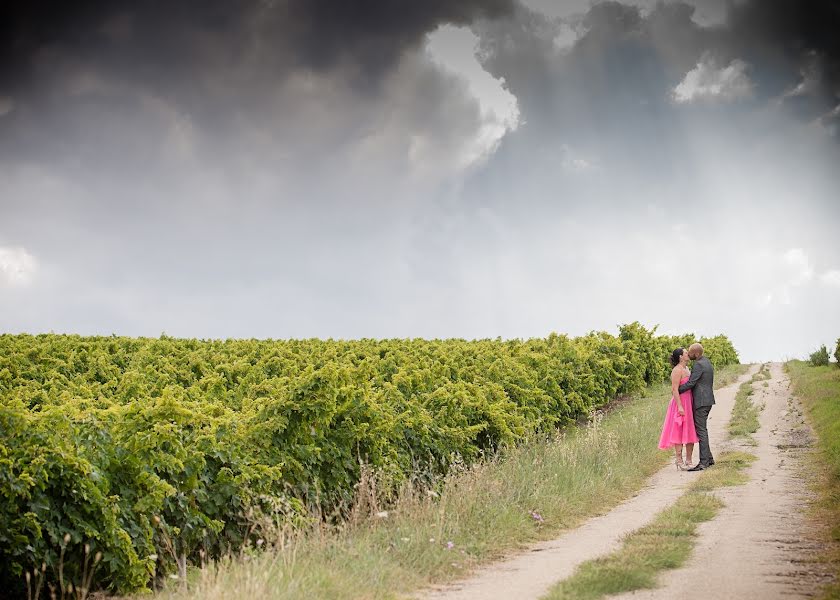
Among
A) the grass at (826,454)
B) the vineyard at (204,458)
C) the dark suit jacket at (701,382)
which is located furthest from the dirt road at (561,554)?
the vineyard at (204,458)

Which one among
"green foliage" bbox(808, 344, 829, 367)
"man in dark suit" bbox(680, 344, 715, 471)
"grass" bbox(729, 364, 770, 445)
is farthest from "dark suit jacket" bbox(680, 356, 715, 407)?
"green foliage" bbox(808, 344, 829, 367)

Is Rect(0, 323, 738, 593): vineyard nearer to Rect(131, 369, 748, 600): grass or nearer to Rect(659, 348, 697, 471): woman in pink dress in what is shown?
Rect(131, 369, 748, 600): grass

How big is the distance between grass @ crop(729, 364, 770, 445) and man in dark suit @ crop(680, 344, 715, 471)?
11.3 feet

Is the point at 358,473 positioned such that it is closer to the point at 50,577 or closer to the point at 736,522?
the point at 50,577

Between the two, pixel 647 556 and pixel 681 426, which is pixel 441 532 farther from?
pixel 681 426

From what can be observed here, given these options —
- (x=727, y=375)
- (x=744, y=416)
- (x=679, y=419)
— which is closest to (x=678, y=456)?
(x=679, y=419)

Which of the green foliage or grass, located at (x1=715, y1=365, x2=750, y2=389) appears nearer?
grass, located at (x1=715, y1=365, x2=750, y2=389)

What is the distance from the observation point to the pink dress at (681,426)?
1564 centimetres

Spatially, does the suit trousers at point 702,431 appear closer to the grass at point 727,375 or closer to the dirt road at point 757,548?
the dirt road at point 757,548

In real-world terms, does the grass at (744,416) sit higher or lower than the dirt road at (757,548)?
higher

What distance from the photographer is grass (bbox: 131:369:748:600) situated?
25.2ft

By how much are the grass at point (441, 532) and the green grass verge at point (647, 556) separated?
4.02 feet

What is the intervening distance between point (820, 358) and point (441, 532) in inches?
1458

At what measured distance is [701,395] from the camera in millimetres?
15398
